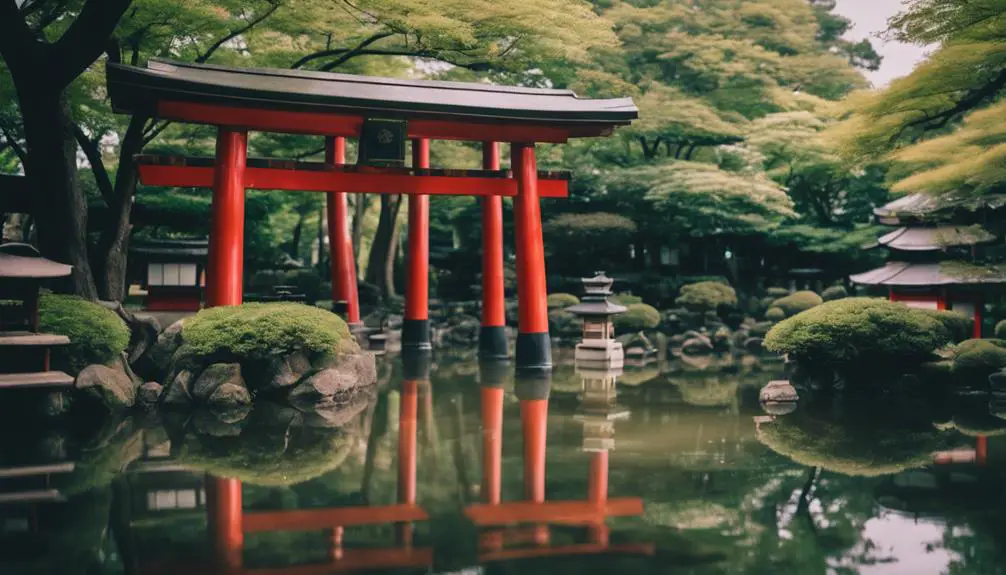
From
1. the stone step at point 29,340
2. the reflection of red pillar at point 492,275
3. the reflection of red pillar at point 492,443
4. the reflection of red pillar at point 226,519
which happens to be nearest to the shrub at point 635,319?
the reflection of red pillar at point 492,275

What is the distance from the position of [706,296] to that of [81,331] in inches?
759

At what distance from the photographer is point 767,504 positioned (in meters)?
7.97

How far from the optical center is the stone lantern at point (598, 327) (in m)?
20.9

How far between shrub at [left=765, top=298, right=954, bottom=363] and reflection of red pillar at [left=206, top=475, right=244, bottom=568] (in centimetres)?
1073

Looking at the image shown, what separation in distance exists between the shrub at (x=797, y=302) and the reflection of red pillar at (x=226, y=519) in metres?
23.4

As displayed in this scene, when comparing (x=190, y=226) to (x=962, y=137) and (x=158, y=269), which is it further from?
(x=962, y=137)

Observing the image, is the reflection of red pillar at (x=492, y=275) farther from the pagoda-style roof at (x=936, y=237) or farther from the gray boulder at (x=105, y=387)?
the pagoda-style roof at (x=936, y=237)

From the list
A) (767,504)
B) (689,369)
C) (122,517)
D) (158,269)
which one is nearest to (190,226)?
(158,269)

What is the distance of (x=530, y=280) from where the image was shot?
1838 cm

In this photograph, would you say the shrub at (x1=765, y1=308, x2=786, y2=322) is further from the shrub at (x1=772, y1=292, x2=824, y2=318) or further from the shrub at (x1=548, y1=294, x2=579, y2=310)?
the shrub at (x1=548, y1=294, x2=579, y2=310)

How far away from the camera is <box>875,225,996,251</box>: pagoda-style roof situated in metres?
20.1

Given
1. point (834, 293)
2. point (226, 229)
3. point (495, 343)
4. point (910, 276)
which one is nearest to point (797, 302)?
point (834, 293)

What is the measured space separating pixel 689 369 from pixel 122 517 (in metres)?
14.8

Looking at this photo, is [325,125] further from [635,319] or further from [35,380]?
[635,319]
